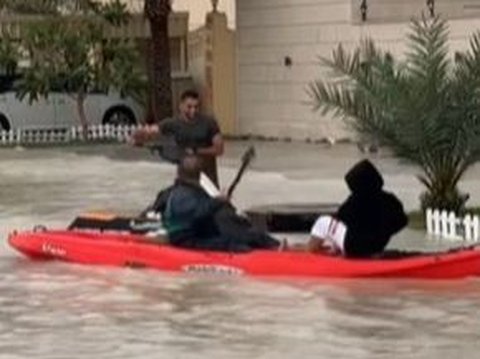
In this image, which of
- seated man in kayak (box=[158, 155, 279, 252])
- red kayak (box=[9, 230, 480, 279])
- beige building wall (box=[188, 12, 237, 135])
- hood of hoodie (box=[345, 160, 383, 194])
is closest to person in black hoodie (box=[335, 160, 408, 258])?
hood of hoodie (box=[345, 160, 383, 194])

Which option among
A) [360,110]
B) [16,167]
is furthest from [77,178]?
[360,110]

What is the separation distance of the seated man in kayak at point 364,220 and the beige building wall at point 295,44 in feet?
57.6

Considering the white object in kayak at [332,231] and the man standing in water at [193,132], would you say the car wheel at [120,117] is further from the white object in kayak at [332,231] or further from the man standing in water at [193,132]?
the white object in kayak at [332,231]

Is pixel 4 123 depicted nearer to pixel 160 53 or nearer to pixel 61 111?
pixel 61 111

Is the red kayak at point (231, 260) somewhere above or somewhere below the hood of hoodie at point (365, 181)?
below

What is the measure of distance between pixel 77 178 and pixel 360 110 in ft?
28.0

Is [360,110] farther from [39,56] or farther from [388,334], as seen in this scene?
[39,56]

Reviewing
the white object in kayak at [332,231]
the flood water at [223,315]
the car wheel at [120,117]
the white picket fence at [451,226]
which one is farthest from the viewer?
the car wheel at [120,117]

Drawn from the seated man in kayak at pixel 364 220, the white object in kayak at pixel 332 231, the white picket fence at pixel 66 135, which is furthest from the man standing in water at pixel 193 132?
the white picket fence at pixel 66 135

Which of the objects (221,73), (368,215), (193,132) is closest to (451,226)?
(193,132)

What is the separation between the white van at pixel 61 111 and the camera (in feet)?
119

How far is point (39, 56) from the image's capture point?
113 ft

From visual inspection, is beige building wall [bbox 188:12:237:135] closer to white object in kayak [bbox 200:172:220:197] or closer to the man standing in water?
the man standing in water

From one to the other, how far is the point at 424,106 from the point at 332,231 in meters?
3.31
